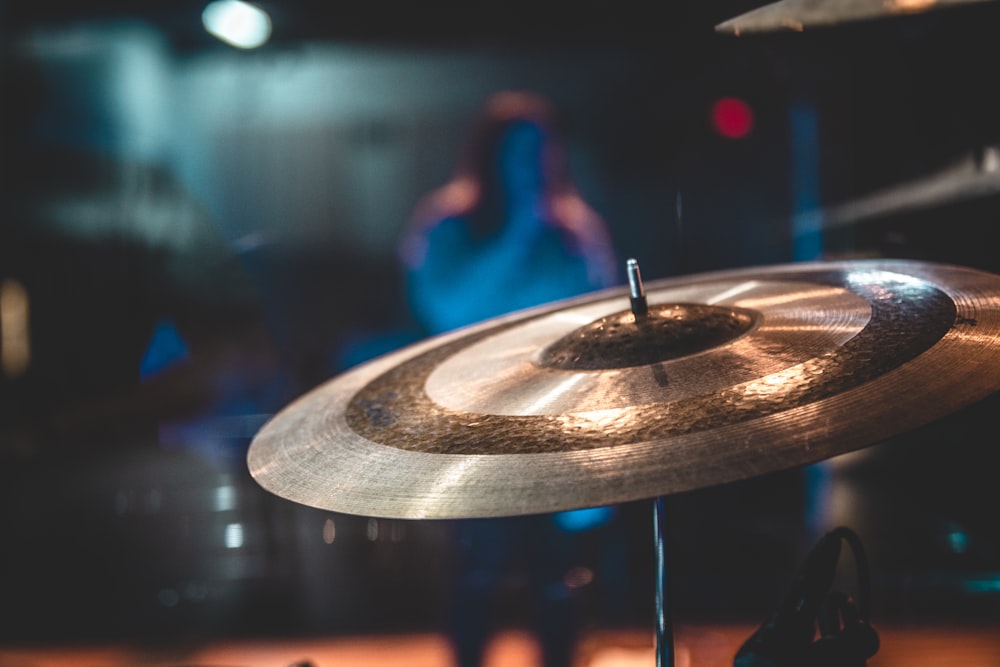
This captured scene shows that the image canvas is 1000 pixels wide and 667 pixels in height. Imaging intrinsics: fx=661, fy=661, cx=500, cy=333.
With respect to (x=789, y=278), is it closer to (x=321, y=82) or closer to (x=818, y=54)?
(x=818, y=54)

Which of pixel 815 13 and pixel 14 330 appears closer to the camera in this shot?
pixel 815 13

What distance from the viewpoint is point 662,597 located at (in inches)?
25.2

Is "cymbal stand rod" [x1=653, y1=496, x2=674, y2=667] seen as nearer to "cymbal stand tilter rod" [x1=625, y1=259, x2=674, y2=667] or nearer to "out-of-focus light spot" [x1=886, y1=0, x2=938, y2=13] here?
"cymbal stand tilter rod" [x1=625, y1=259, x2=674, y2=667]

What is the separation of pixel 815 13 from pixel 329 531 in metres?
2.11

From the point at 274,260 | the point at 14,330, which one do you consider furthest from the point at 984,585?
the point at 14,330

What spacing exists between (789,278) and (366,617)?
2.05m

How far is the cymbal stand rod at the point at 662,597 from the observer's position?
2.06ft

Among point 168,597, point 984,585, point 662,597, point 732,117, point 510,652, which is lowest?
point 510,652

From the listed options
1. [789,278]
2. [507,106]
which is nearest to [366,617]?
[507,106]

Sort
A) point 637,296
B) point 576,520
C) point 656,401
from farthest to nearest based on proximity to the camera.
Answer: point 576,520, point 637,296, point 656,401

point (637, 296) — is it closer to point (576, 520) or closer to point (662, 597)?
point (662, 597)

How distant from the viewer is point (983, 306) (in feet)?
1.65

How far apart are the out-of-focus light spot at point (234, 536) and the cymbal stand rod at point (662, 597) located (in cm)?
198

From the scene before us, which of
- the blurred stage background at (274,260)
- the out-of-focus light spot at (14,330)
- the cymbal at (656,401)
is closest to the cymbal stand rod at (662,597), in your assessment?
the cymbal at (656,401)
